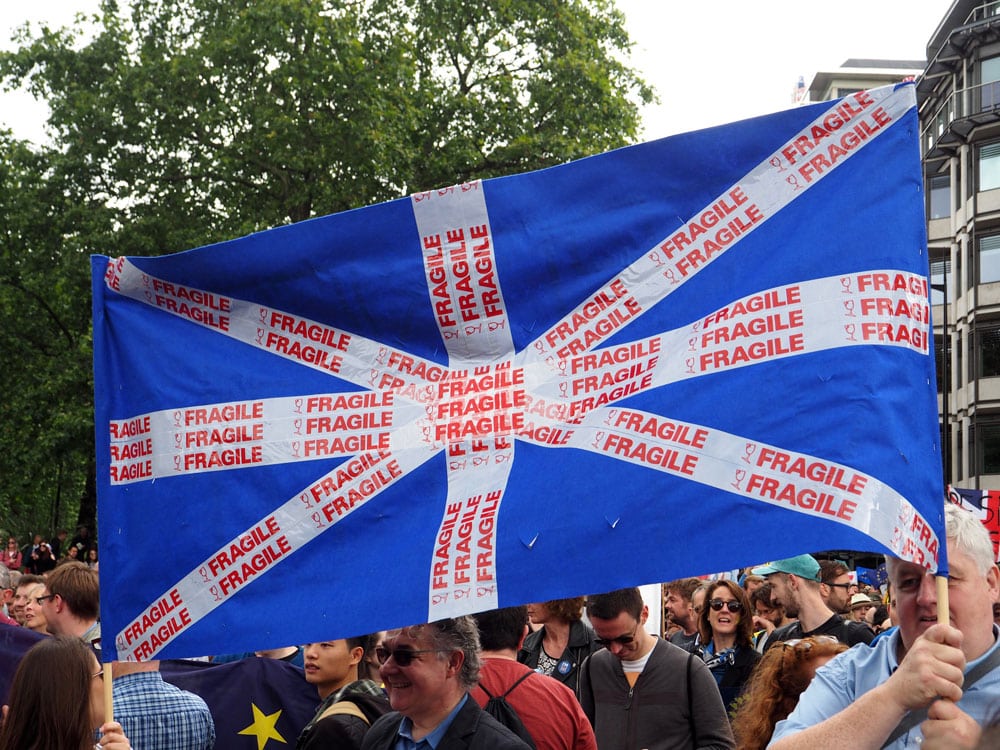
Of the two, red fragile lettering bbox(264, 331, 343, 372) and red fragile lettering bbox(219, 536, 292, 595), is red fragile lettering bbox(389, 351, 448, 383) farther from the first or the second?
red fragile lettering bbox(219, 536, 292, 595)

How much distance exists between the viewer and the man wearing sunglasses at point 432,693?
4031 mm

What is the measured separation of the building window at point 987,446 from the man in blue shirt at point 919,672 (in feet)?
152

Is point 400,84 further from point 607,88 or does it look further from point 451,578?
point 451,578

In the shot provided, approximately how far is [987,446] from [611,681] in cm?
4448

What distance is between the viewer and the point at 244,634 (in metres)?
→ 3.95

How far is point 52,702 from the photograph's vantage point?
4.14 metres

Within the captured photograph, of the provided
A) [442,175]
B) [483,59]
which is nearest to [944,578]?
[442,175]

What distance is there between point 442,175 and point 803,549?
2344 cm

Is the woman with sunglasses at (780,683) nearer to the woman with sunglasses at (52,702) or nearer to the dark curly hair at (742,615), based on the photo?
the woman with sunglasses at (52,702)

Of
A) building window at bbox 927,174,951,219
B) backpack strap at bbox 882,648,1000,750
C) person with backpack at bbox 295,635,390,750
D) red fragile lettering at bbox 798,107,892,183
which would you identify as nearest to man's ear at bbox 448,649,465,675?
person with backpack at bbox 295,635,390,750

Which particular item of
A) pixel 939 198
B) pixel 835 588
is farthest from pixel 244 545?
pixel 939 198

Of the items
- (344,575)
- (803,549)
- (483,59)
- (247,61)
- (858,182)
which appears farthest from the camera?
(483,59)

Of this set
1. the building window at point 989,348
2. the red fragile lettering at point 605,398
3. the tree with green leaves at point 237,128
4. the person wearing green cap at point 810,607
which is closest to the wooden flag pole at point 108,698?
the red fragile lettering at point 605,398

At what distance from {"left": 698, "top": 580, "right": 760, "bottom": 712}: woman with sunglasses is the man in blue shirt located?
4527 mm
